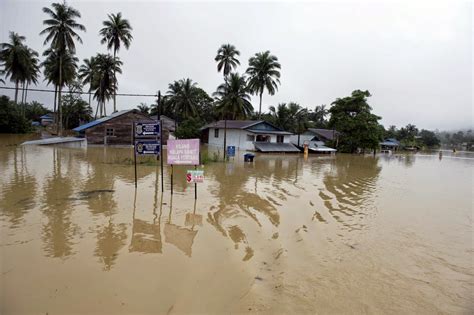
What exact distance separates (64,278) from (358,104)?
Answer: 45.9 m

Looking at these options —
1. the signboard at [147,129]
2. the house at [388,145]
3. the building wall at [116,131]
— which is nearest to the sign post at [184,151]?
the signboard at [147,129]

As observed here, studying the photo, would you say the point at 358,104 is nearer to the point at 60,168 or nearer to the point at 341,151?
the point at 341,151

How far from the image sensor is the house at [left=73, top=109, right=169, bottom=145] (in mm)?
30312

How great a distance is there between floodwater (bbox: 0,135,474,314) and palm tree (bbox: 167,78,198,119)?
38483 millimetres

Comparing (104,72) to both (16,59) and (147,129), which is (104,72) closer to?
(16,59)

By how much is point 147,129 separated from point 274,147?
27783mm

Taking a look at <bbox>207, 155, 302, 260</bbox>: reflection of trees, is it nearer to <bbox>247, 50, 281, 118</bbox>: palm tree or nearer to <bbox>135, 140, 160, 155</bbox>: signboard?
<bbox>135, 140, 160, 155</bbox>: signboard

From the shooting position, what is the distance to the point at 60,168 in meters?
14.9

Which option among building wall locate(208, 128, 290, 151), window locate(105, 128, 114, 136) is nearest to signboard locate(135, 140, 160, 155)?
window locate(105, 128, 114, 136)

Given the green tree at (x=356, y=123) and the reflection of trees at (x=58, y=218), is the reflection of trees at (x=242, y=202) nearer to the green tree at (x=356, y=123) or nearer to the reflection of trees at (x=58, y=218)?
the reflection of trees at (x=58, y=218)

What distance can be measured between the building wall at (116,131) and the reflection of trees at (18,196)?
59.4 feet

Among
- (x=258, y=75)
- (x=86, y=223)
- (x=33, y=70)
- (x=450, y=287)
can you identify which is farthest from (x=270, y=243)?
(x=33, y=70)

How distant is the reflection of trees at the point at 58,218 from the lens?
18.0ft

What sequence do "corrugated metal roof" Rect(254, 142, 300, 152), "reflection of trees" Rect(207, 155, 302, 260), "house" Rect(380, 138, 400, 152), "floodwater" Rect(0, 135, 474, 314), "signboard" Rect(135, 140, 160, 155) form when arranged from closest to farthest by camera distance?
"floodwater" Rect(0, 135, 474, 314), "reflection of trees" Rect(207, 155, 302, 260), "signboard" Rect(135, 140, 160, 155), "corrugated metal roof" Rect(254, 142, 300, 152), "house" Rect(380, 138, 400, 152)
